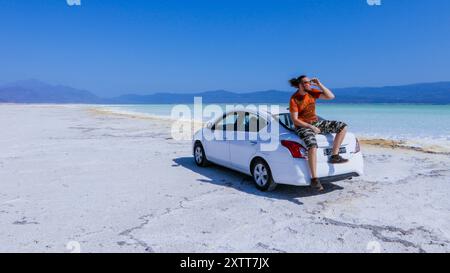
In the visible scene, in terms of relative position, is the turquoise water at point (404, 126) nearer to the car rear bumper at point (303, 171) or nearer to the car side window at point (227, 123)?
the car side window at point (227, 123)

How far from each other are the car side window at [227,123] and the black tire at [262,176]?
1210 mm

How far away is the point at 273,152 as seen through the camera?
561 centimetres

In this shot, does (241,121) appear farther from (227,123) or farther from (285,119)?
(285,119)

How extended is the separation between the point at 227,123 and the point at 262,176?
1.74 metres

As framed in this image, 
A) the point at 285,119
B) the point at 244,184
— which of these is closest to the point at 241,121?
the point at 285,119

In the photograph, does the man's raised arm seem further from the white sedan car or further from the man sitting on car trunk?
the white sedan car

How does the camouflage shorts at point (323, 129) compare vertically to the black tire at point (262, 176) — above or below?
above

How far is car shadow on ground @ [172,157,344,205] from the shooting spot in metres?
5.78

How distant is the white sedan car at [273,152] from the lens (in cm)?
537

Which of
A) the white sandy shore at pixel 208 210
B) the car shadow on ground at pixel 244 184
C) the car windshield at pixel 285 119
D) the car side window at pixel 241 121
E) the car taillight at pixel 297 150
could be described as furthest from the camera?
the car side window at pixel 241 121

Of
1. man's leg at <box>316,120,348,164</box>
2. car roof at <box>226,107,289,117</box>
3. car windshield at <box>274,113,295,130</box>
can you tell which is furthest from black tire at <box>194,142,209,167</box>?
man's leg at <box>316,120,348,164</box>

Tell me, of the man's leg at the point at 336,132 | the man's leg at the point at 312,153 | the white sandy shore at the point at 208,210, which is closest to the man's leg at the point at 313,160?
the man's leg at the point at 312,153
